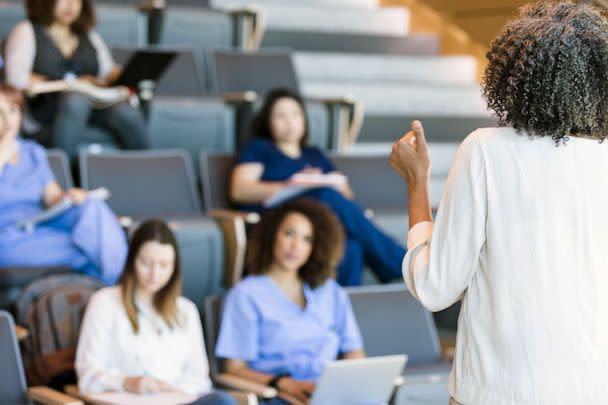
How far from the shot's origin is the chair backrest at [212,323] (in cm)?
321

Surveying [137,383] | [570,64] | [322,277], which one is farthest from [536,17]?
[322,277]

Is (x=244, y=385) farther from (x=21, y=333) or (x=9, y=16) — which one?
(x=9, y=16)

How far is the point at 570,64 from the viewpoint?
144 cm

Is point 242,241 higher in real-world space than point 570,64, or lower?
lower

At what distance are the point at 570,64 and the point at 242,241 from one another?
2.17m

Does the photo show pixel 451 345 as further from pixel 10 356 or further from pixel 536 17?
pixel 536 17

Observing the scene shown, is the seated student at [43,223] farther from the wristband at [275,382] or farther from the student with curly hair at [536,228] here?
the student with curly hair at [536,228]

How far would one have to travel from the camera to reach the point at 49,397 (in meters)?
2.71

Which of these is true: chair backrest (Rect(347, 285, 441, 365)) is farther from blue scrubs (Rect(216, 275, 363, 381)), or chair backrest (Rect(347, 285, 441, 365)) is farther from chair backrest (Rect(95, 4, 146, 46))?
chair backrest (Rect(95, 4, 146, 46))

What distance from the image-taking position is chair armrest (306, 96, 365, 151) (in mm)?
4266

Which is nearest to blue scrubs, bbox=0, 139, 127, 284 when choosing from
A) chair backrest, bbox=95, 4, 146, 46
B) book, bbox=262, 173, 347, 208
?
book, bbox=262, 173, 347, 208

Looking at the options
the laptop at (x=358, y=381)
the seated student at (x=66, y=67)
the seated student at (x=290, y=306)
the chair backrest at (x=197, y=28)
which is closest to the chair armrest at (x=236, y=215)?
the seated student at (x=290, y=306)

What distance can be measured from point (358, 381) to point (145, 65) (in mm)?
1582

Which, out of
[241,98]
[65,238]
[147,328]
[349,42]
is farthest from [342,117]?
[147,328]
